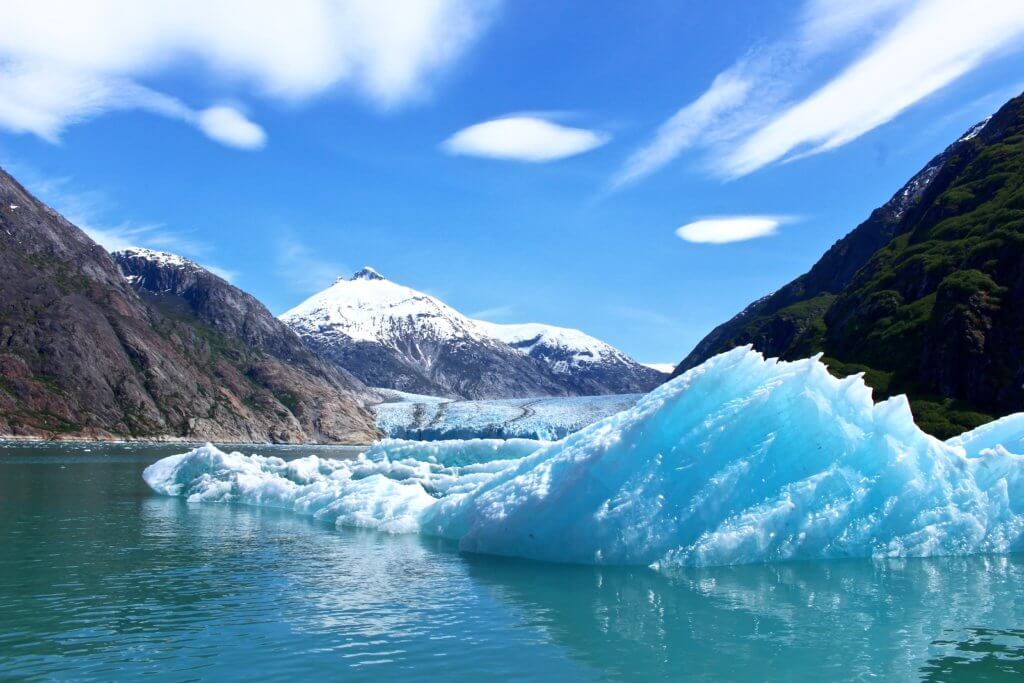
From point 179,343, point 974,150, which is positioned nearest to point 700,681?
point 974,150

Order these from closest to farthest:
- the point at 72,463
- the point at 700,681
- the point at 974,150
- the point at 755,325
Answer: the point at 700,681 < the point at 72,463 < the point at 974,150 < the point at 755,325

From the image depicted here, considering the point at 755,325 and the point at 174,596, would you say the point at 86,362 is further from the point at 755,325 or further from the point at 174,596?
the point at 174,596

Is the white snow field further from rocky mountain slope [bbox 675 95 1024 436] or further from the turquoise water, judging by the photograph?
the turquoise water

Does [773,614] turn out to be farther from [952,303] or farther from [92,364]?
[92,364]

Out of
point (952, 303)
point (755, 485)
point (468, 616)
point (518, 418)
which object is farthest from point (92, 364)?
point (468, 616)

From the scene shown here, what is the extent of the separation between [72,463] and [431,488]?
4879 cm

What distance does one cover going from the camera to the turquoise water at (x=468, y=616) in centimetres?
1129

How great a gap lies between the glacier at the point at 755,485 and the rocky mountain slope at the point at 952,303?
40319 mm

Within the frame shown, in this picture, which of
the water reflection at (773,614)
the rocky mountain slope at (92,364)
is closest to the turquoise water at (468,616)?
the water reflection at (773,614)

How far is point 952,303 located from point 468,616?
7001 cm

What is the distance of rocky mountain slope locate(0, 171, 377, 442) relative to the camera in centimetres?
13550

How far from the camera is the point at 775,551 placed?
803 inches

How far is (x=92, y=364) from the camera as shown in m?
149

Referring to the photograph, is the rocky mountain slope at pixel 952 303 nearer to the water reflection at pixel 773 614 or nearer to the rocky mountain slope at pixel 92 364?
the water reflection at pixel 773 614
